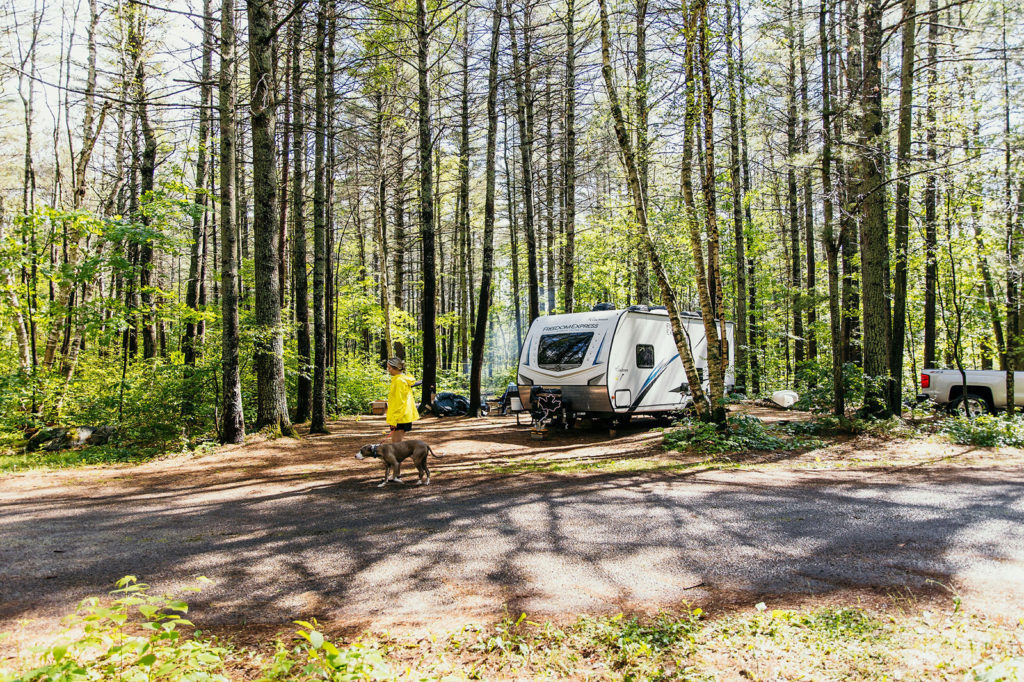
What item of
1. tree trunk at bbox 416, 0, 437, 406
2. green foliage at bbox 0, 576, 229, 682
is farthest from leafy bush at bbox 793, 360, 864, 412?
green foliage at bbox 0, 576, 229, 682

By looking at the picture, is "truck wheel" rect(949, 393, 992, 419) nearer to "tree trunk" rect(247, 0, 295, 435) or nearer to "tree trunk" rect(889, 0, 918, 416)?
"tree trunk" rect(889, 0, 918, 416)

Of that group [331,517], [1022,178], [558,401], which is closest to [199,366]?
[331,517]

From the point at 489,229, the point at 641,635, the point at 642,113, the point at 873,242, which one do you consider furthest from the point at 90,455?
the point at 873,242

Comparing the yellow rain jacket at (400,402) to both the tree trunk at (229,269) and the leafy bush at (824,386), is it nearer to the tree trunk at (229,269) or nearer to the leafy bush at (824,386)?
the tree trunk at (229,269)

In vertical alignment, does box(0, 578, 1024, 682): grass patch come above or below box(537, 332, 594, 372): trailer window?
below

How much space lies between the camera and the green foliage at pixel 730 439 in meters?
9.54

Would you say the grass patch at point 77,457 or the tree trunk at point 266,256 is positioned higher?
the tree trunk at point 266,256

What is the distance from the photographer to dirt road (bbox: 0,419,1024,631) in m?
3.77

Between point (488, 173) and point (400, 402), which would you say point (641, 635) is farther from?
point (488, 173)

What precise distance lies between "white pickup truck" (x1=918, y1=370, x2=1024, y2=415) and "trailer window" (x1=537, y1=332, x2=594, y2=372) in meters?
8.69

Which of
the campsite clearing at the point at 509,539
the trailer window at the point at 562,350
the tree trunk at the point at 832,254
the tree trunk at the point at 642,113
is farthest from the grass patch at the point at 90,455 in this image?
the tree trunk at the point at 832,254

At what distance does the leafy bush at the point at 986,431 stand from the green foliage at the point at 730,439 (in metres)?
2.54

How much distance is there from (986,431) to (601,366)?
6956 mm

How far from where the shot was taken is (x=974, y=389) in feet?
45.0
